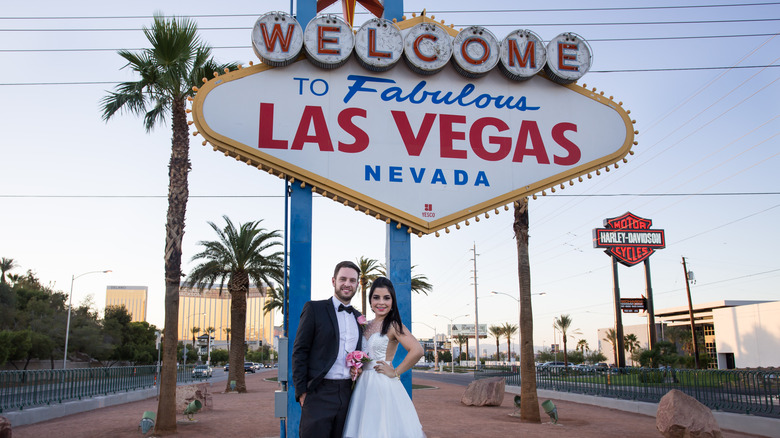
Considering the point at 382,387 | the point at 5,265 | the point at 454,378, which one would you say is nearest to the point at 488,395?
the point at 382,387

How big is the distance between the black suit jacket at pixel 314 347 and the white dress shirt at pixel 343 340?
5cm

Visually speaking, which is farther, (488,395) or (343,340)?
(488,395)

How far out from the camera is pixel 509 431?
14.3 meters

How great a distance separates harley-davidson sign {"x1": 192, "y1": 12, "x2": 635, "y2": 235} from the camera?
7.71 m

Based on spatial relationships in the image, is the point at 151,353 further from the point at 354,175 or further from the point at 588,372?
the point at 354,175

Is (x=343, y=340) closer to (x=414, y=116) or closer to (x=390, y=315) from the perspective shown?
(x=390, y=315)

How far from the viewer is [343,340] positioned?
4.82 m

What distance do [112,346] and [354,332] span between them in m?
52.1

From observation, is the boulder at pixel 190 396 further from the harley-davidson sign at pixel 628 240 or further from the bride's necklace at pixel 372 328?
the harley-davidson sign at pixel 628 240

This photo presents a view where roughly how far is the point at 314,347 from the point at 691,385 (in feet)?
52.5

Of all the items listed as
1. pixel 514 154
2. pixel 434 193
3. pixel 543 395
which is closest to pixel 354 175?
pixel 434 193

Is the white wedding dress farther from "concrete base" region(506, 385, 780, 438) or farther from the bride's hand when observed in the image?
"concrete base" region(506, 385, 780, 438)

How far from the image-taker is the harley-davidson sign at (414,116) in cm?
771

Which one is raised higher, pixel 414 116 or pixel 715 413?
pixel 414 116
